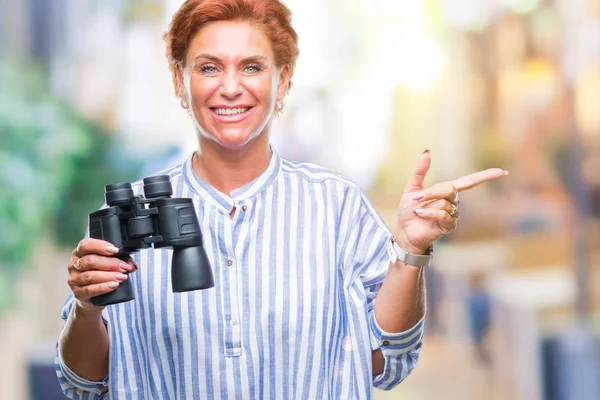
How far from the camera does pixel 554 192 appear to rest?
212 inches

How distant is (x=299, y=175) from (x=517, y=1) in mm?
4274

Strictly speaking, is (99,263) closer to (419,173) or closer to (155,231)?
(155,231)

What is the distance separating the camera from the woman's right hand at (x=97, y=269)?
4.34 ft

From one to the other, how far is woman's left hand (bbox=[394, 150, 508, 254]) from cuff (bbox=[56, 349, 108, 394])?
0.47 meters

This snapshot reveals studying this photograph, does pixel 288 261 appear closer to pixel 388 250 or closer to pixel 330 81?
pixel 388 250

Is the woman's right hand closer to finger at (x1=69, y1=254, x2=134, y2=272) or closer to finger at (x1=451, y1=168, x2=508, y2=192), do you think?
finger at (x1=69, y1=254, x2=134, y2=272)

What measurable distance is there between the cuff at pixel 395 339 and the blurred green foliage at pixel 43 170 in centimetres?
345

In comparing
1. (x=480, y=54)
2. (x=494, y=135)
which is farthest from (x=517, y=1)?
(x=494, y=135)

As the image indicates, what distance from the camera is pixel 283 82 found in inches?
59.9

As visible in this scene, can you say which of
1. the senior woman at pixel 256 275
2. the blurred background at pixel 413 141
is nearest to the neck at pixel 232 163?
the senior woman at pixel 256 275

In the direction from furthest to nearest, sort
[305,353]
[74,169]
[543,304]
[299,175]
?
[543,304]
[74,169]
[299,175]
[305,353]

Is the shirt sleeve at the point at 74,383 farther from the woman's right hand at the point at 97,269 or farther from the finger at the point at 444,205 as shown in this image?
the finger at the point at 444,205

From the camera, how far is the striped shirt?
4.67 feet

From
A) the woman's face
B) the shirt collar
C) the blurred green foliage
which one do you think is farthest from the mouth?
the blurred green foliage
